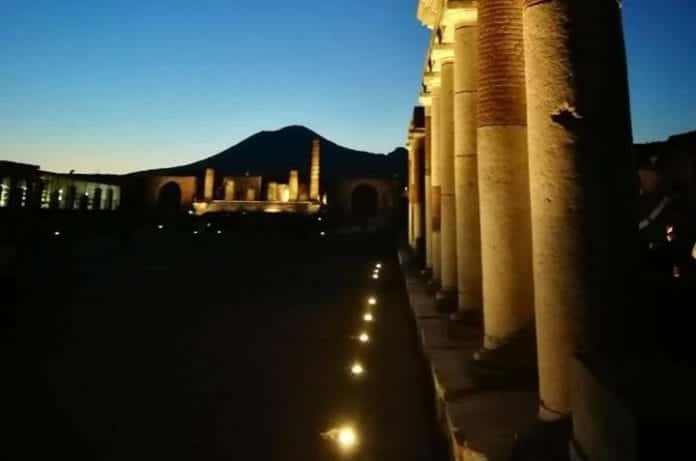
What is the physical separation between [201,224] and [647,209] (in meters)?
32.3

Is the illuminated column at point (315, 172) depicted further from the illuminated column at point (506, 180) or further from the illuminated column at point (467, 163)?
the illuminated column at point (506, 180)

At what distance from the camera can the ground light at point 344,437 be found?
12.6ft

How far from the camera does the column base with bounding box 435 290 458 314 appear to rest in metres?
7.38

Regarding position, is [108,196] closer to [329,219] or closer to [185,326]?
[329,219]

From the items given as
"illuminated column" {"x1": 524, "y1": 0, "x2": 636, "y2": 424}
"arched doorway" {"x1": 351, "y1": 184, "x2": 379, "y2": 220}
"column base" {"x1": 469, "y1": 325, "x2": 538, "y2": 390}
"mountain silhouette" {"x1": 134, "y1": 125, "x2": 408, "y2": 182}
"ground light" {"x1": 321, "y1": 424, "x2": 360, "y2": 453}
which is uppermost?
"mountain silhouette" {"x1": 134, "y1": 125, "x2": 408, "y2": 182}

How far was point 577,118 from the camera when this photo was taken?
8.76 feet

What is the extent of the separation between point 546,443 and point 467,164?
3.80 m

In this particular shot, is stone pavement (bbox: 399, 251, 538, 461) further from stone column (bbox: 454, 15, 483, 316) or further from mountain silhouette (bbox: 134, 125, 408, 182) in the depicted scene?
mountain silhouette (bbox: 134, 125, 408, 182)

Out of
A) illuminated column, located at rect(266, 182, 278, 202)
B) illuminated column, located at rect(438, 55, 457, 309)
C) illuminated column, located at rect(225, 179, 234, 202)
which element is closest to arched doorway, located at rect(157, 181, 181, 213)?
illuminated column, located at rect(225, 179, 234, 202)

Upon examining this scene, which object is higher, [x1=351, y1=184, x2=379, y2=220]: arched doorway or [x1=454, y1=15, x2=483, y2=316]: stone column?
[x1=351, y1=184, x2=379, y2=220]: arched doorway

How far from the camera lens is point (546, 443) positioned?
2.61m

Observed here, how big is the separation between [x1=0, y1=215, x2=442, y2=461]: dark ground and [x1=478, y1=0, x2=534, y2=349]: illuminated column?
57.6 inches

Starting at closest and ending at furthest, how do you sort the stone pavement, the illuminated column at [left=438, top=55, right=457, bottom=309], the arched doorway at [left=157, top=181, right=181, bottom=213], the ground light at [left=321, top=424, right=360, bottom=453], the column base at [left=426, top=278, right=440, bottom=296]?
the stone pavement
the ground light at [left=321, top=424, right=360, bottom=453]
the illuminated column at [left=438, top=55, right=457, bottom=309]
the column base at [left=426, top=278, right=440, bottom=296]
the arched doorway at [left=157, top=181, right=181, bottom=213]

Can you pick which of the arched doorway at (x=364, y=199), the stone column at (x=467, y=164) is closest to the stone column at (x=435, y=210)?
the stone column at (x=467, y=164)
